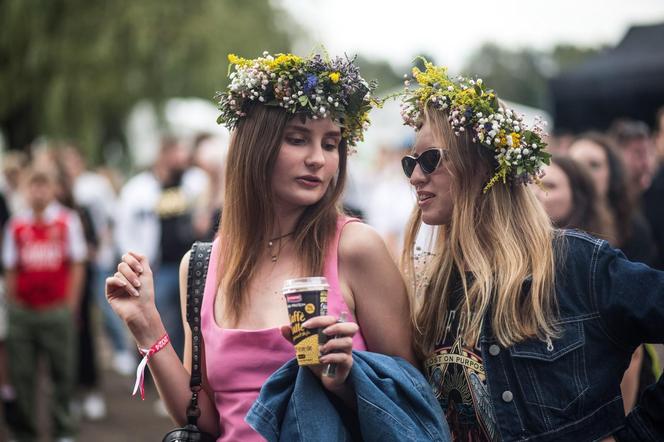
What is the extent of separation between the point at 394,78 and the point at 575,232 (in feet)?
248

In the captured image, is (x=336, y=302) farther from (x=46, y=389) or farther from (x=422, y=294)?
(x=46, y=389)

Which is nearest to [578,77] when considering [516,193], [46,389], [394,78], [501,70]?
[46,389]

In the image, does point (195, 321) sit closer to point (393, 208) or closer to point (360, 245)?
point (360, 245)

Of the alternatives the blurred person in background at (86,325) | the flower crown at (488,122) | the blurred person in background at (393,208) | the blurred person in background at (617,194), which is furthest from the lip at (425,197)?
the blurred person in background at (86,325)

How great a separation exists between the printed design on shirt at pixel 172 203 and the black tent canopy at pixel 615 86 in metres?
6.61

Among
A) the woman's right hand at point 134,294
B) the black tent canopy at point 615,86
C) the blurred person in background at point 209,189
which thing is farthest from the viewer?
the black tent canopy at point 615,86

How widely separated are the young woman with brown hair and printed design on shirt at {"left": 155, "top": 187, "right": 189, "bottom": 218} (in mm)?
5756

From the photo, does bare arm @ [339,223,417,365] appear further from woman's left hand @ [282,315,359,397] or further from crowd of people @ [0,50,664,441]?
woman's left hand @ [282,315,359,397]

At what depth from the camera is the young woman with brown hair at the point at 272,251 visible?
3.18 meters

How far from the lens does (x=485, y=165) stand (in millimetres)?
3311

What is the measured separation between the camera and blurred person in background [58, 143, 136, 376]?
11297 millimetres

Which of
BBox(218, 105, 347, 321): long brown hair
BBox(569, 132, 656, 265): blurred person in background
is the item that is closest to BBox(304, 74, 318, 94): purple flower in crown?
BBox(218, 105, 347, 321): long brown hair

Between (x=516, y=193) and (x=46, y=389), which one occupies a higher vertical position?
(x=516, y=193)

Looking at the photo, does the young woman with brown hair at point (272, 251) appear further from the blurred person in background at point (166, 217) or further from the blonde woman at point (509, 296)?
the blurred person in background at point (166, 217)
